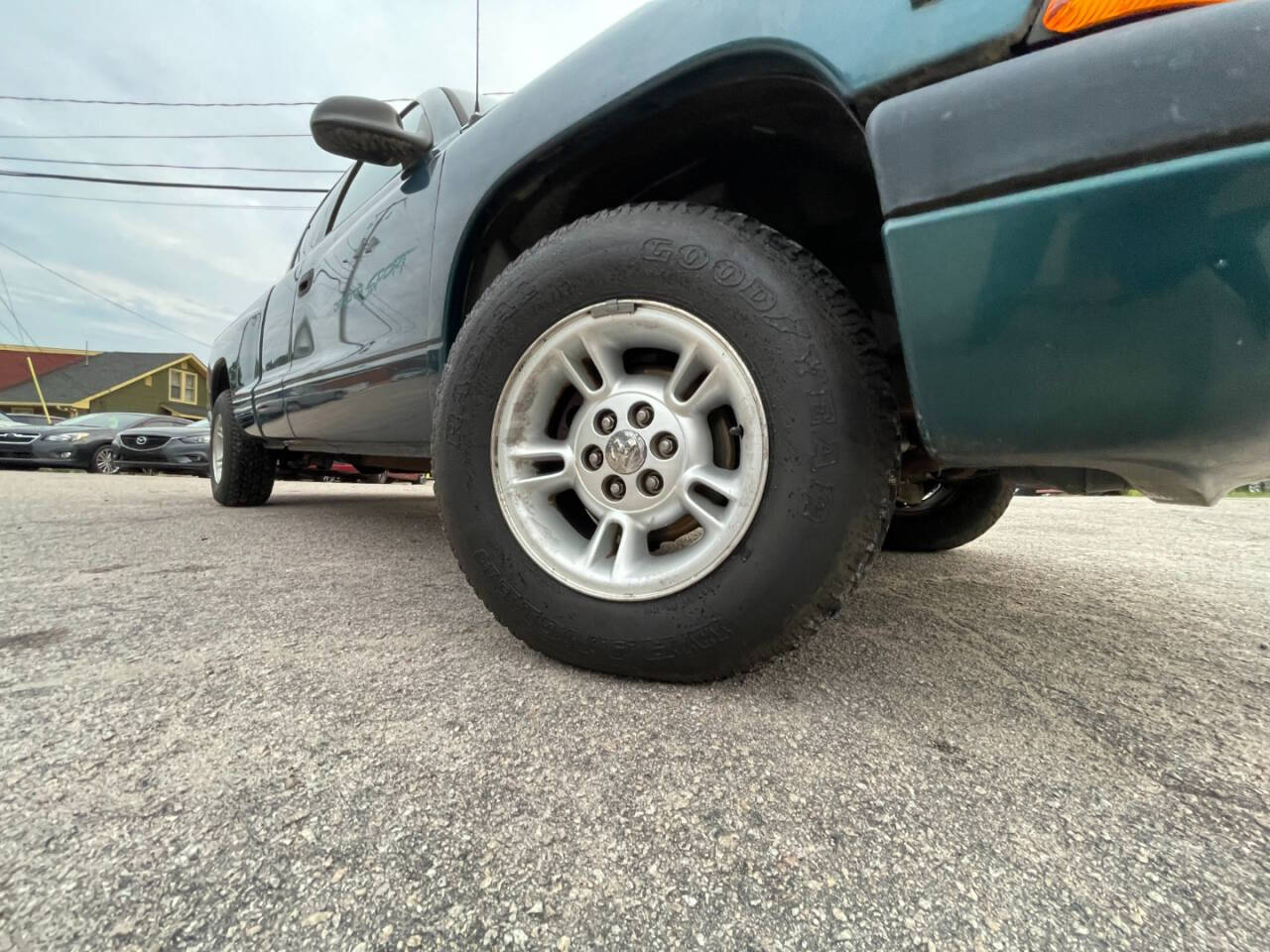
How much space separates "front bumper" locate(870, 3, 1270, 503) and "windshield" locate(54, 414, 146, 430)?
43.4 feet

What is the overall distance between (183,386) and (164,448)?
19732 mm

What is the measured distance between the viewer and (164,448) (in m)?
9.26

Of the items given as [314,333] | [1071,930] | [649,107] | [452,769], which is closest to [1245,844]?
[1071,930]

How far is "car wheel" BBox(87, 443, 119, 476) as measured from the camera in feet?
32.1

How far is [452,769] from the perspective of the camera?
754 mm

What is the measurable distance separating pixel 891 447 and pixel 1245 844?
1.99 feet

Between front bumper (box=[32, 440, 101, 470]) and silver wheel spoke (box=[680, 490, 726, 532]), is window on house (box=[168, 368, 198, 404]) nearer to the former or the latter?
front bumper (box=[32, 440, 101, 470])

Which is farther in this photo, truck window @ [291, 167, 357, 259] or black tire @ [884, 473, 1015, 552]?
truck window @ [291, 167, 357, 259]

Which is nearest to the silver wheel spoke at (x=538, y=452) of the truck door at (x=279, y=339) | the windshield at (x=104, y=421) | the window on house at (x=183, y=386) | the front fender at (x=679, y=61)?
Result: the front fender at (x=679, y=61)

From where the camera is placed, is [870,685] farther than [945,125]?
Yes

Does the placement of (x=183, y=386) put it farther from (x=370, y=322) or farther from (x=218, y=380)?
(x=370, y=322)

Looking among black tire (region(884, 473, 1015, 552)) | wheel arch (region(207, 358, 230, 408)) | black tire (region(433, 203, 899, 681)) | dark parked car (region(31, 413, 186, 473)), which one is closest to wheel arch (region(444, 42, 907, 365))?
black tire (region(433, 203, 899, 681))

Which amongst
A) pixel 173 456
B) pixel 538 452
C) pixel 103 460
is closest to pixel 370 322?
pixel 538 452

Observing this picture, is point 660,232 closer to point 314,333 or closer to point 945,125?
point 945,125
